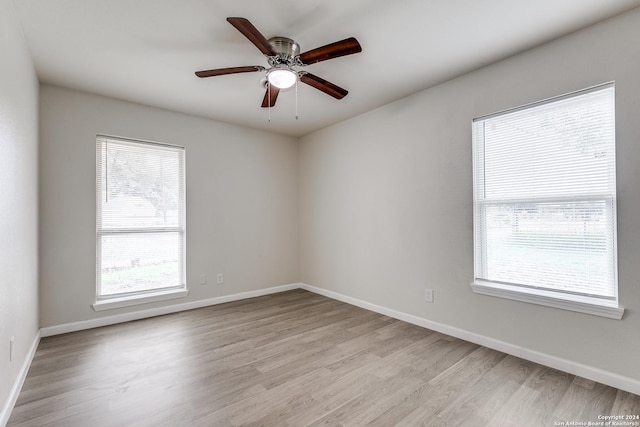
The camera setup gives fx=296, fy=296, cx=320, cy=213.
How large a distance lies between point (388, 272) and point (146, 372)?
2610 mm

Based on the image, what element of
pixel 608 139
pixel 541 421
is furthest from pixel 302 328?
pixel 608 139

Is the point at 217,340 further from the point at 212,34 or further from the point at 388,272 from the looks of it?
the point at 212,34

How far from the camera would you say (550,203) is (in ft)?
7.86

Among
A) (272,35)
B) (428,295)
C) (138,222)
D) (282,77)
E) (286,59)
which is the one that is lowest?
(428,295)

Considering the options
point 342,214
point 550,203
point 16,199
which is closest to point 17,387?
point 16,199

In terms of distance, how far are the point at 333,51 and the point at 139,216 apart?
9.90 ft

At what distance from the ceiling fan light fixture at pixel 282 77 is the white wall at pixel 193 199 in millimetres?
2073

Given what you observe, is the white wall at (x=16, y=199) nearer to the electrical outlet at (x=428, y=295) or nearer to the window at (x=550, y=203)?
the electrical outlet at (x=428, y=295)

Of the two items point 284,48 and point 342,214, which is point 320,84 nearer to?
point 284,48

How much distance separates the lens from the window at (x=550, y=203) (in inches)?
84.6

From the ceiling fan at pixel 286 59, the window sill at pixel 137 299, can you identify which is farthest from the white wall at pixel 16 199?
the ceiling fan at pixel 286 59

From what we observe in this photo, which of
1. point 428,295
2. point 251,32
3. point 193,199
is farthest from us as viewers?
point 193,199

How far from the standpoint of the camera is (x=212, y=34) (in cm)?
223

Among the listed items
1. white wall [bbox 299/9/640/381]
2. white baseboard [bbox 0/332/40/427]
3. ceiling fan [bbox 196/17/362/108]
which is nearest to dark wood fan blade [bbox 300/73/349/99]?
ceiling fan [bbox 196/17/362/108]
